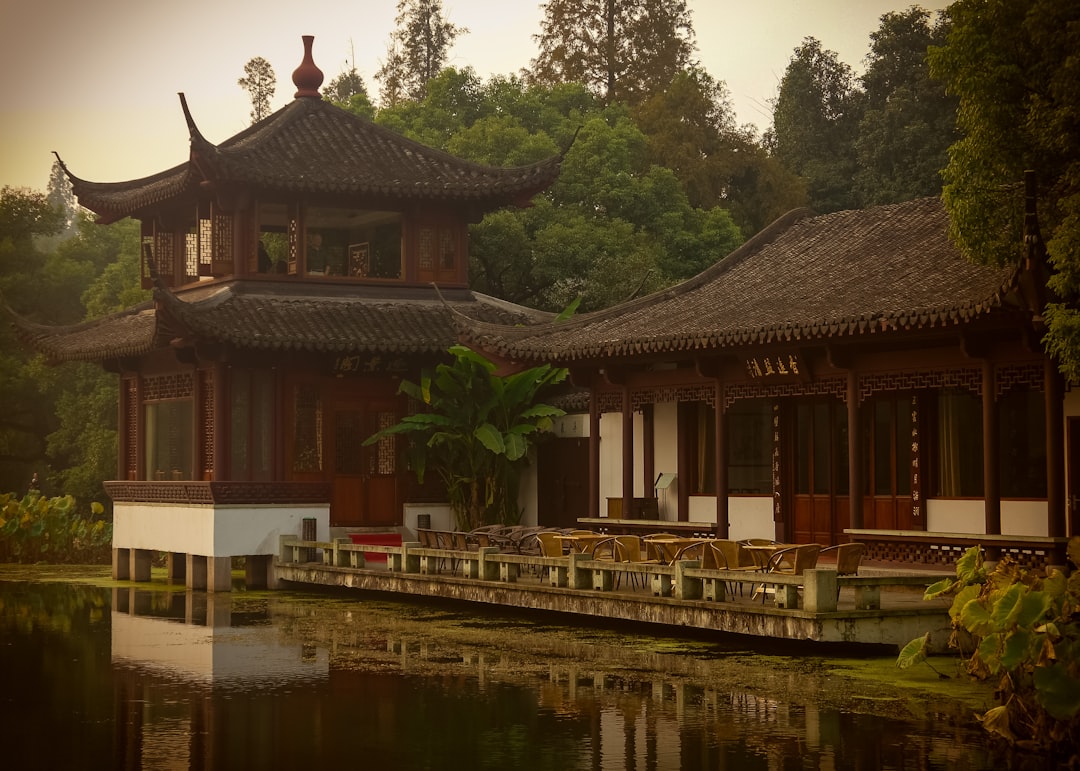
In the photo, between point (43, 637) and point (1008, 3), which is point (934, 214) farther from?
point (43, 637)

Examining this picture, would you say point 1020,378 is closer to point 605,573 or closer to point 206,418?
point 605,573

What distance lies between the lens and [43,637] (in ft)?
66.2

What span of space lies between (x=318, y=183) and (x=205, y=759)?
18.8 meters

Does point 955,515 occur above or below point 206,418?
below

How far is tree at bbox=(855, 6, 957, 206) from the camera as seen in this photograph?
45.9 m

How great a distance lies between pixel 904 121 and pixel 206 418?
82.5 ft

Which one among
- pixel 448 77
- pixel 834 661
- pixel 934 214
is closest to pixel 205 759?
pixel 834 661

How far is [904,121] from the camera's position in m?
47.1

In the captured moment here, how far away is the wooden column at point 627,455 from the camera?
24.7 metres

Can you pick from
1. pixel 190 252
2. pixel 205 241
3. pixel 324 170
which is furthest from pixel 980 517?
pixel 190 252

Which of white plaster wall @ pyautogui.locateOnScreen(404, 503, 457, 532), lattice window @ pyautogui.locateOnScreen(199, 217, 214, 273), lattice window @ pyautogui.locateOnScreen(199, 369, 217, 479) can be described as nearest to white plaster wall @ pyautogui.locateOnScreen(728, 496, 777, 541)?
white plaster wall @ pyautogui.locateOnScreen(404, 503, 457, 532)

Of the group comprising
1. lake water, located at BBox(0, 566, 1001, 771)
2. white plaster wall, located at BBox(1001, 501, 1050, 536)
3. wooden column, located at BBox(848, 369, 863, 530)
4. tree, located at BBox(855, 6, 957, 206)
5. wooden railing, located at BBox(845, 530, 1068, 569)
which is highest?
tree, located at BBox(855, 6, 957, 206)

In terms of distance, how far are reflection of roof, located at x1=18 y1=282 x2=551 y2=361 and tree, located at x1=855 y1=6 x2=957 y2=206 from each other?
17.8 metres

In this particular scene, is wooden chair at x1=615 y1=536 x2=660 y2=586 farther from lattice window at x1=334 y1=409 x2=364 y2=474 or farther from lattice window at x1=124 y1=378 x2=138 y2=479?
lattice window at x1=124 y1=378 x2=138 y2=479
